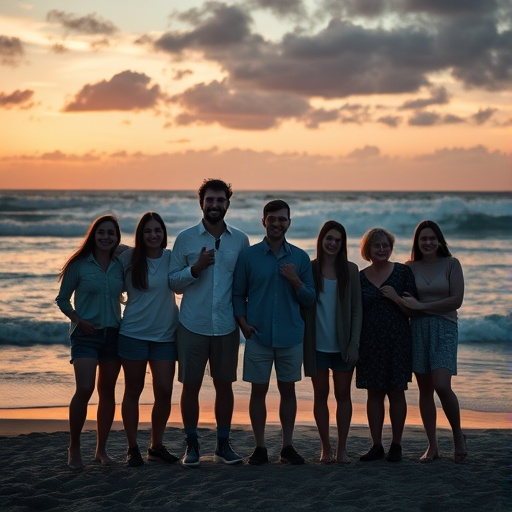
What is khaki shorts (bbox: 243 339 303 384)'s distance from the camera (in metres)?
5.68

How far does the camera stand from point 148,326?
559 centimetres

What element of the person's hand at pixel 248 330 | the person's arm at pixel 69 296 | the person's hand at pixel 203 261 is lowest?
the person's hand at pixel 248 330

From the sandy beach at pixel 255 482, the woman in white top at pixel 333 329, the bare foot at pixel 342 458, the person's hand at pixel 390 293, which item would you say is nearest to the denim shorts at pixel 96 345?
the sandy beach at pixel 255 482

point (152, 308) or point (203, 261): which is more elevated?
point (203, 261)

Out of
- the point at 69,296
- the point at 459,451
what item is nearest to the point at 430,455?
the point at 459,451

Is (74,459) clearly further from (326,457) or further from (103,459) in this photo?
(326,457)

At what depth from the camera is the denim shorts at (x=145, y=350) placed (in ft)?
18.3

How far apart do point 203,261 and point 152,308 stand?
489mm

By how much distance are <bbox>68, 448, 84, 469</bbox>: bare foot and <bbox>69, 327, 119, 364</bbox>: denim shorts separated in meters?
0.64

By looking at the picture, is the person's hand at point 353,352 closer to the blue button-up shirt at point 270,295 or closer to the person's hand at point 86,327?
the blue button-up shirt at point 270,295

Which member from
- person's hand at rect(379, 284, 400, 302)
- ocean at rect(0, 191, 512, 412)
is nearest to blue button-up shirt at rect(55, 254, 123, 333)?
person's hand at rect(379, 284, 400, 302)

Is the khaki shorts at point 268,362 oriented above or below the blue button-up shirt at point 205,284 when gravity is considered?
below

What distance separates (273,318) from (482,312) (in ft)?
30.7

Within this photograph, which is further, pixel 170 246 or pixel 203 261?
pixel 170 246
